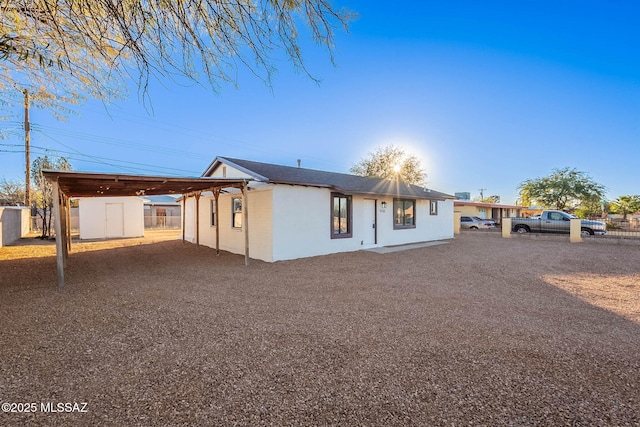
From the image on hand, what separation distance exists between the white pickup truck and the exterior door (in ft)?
40.0

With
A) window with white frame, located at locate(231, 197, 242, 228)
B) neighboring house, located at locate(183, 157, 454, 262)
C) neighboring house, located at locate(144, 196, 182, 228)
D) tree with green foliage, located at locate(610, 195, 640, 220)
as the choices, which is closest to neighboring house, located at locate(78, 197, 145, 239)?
neighboring house, located at locate(183, 157, 454, 262)

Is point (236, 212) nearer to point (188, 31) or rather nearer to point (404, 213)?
point (404, 213)

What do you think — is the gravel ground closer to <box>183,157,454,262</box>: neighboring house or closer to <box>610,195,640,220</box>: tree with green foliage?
<box>183,157,454,262</box>: neighboring house

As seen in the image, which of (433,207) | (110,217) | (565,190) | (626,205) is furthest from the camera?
(626,205)

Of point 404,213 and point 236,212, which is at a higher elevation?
point 236,212

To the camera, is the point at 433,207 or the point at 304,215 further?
the point at 433,207

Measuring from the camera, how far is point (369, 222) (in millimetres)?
12055

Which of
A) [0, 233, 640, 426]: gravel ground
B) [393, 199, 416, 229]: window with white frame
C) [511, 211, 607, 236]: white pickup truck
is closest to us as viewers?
[0, 233, 640, 426]: gravel ground

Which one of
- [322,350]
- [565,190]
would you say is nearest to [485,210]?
[565,190]

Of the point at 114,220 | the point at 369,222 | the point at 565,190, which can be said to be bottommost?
the point at 114,220

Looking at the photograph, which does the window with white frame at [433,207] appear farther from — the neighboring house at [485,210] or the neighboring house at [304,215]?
the neighboring house at [485,210]

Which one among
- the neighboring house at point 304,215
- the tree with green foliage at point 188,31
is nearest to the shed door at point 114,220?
the neighboring house at point 304,215

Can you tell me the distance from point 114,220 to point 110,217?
0.95 ft

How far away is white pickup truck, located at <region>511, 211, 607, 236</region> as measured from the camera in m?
15.8
